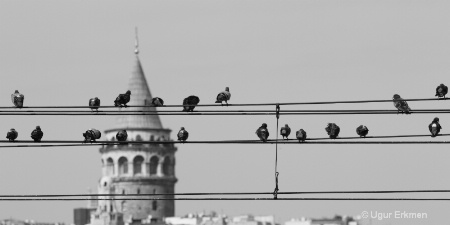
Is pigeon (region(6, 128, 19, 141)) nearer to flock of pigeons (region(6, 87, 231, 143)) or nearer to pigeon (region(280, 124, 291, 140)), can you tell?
flock of pigeons (region(6, 87, 231, 143))

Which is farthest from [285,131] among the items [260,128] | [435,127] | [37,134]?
[37,134]

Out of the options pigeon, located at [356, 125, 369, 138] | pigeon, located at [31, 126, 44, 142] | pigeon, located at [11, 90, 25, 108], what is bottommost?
pigeon, located at [31, 126, 44, 142]

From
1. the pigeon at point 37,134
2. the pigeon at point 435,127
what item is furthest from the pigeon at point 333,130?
the pigeon at point 37,134

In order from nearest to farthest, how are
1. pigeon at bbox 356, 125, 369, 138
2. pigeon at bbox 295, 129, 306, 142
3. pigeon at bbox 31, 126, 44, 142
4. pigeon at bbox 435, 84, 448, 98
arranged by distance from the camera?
pigeon at bbox 31, 126, 44, 142
pigeon at bbox 295, 129, 306, 142
pigeon at bbox 435, 84, 448, 98
pigeon at bbox 356, 125, 369, 138

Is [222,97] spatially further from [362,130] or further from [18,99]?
[18,99]

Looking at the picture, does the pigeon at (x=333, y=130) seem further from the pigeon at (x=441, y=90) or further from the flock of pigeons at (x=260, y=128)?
the pigeon at (x=441, y=90)

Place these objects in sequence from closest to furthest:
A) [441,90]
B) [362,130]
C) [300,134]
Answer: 1. [300,134]
2. [441,90]
3. [362,130]

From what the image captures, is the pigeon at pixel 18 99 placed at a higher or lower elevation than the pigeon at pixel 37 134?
higher

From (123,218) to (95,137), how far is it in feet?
464

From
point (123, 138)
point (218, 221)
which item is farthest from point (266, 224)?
point (123, 138)

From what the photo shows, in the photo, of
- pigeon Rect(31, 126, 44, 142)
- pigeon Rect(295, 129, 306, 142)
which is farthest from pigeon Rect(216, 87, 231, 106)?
pigeon Rect(31, 126, 44, 142)

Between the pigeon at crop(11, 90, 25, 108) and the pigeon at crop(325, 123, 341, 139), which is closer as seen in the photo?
the pigeon at crop(325, 123, 341, 139)

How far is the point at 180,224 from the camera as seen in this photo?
19425cm

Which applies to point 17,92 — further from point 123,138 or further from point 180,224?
point 180,224
